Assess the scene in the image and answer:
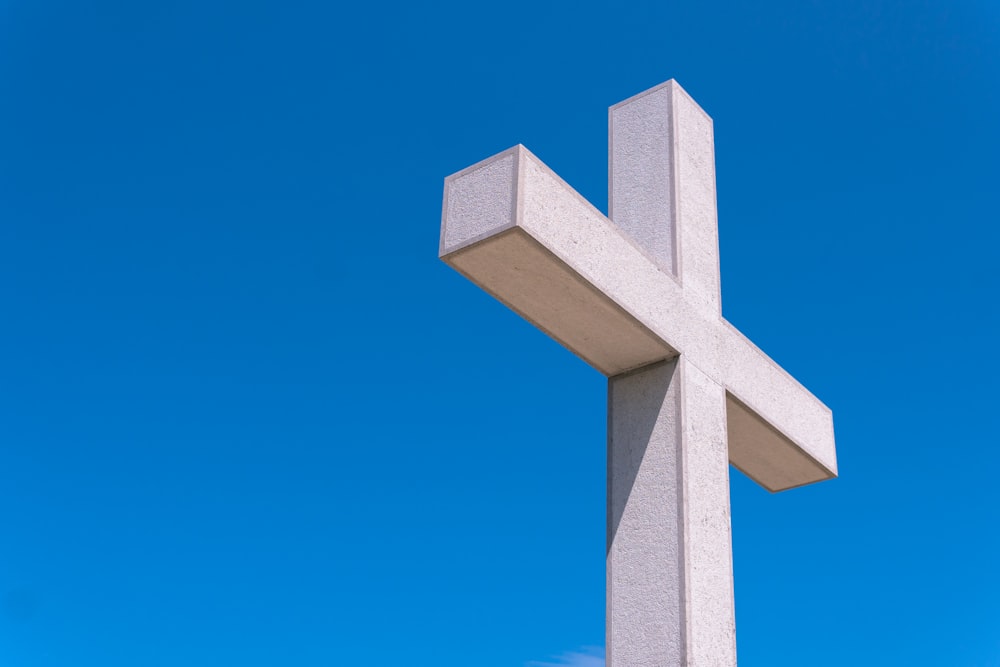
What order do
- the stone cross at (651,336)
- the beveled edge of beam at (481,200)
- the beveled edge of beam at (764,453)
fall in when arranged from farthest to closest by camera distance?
1. the beveled edge of beam at (764,453)
2. the stone cross at (651,336)
3. the beveled edge of beam at (481,200)

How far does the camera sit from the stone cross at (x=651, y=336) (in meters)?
3.66

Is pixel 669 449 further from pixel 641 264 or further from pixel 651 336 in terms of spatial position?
pixel 641 264

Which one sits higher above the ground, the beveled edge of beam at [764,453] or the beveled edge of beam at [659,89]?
the beveled edge of beam at [659,89]

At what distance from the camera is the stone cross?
3660 millimetres

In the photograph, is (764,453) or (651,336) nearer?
(651,336)

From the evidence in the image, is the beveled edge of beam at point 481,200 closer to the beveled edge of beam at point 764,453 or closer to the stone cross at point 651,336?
the stone cross at point 651,336

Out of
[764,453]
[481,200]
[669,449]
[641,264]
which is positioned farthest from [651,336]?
[764,453]

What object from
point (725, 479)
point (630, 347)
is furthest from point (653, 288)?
point (725, 479)

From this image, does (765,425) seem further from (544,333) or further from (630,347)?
(544,333)

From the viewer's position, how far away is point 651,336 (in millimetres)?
4086

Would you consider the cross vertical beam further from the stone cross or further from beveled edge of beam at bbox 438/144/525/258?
beveled edge of beam at bbox 438/144/525/258

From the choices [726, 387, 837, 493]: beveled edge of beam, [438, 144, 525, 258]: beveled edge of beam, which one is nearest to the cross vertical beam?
[726, 387, 837, 493]: beveled edge of beam

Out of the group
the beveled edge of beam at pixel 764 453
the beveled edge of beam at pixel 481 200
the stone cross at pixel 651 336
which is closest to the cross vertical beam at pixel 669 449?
the stone cross at pixel 651 336

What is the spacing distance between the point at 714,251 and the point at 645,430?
1.08m
